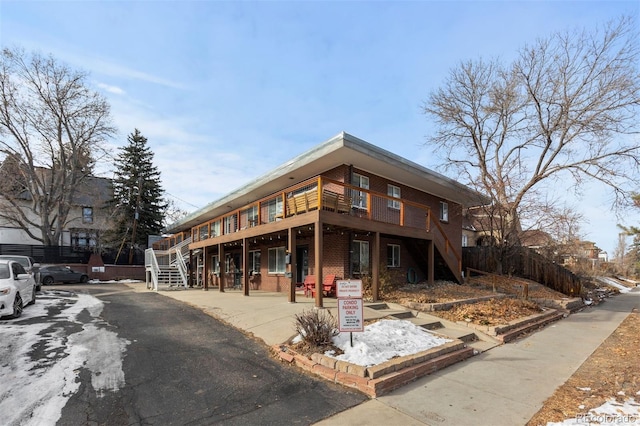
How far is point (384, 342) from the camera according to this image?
6.51 metres

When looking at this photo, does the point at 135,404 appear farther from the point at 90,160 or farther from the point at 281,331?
the point at 90,160

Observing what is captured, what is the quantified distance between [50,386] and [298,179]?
466 inches

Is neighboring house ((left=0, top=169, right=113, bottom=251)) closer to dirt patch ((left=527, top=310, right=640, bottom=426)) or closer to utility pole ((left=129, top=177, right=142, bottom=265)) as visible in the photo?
utility pole ((left=129, top=177, right=142, bottom=265))

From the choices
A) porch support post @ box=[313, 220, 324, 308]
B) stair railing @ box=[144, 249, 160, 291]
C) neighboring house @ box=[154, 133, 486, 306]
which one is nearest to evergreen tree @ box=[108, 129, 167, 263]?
stair railing @ box=[144, 249, 160, 291]

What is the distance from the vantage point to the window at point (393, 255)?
15820 millimetres

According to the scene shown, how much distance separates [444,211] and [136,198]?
30863mm

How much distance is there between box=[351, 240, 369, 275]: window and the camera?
45.7 feet

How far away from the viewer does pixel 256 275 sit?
60.7 feet

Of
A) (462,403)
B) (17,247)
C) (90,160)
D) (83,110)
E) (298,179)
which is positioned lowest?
(462,403)

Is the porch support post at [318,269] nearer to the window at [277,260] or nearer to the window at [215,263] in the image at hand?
the window at [277,260]

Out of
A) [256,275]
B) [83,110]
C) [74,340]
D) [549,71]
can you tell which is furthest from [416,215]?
[83,110]

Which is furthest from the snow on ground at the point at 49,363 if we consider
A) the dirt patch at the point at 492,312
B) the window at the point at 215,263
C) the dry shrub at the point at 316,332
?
the window at the point at 215,263

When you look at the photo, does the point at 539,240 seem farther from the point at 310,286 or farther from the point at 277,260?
the point at 277,260

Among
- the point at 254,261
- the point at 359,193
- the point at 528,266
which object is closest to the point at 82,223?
the point at 254,261
